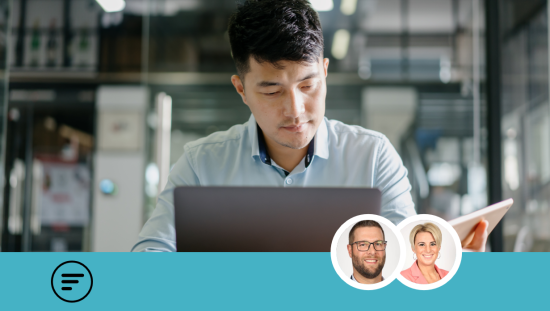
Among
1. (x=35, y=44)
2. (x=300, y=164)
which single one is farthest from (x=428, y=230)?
(x=35, y=44)

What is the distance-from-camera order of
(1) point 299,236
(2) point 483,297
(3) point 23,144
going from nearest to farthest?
(2) point 483,297
(1) point 299,236
(3) point 23,144

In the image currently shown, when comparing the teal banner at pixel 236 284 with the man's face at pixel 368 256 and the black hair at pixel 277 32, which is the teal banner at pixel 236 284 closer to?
the man's face at pixel 368 256

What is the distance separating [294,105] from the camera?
4.04 ft

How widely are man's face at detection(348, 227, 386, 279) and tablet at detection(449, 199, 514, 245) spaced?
24 cm

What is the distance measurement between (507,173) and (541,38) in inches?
33.9

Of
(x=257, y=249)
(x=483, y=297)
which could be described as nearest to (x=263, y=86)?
(x=257, y=249)

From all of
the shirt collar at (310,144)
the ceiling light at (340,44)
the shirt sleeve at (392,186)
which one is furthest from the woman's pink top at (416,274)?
the ceiling light at (340,44)

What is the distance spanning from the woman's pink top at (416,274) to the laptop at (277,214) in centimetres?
19

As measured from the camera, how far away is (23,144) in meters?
3.70

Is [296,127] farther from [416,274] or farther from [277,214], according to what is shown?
[416,274]

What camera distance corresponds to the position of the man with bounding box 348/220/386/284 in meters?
0.54

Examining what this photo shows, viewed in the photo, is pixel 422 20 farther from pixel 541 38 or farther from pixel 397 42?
pixel 541 38

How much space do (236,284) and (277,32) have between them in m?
0.81

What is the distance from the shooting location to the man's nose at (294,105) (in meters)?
1.23
